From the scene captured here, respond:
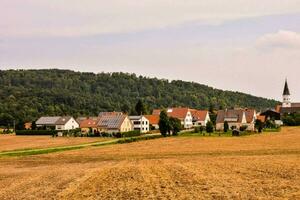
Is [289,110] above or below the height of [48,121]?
above

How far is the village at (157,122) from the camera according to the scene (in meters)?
118

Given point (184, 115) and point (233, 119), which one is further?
point (184, 115)

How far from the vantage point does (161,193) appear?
25688 mm

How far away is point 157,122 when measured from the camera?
138 metres

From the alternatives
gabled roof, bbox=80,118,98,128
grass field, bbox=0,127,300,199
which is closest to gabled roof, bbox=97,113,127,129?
gabled roof, bbox=80,118,98,128

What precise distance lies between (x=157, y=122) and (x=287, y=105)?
57124 mm

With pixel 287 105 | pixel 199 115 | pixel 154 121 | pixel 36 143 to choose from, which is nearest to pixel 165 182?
pixel 36 143

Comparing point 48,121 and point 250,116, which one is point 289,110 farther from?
point 48,121

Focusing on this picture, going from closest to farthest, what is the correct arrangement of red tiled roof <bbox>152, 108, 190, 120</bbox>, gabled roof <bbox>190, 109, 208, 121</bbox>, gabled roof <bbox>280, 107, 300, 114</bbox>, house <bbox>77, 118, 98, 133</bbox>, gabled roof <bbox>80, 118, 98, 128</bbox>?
house <bbox>77, 118, 98, 133</bbox> → gabled roof <bbox>80, 118, 98, 128</bbox> → red tiled roof <bbox>152, 108, 190, 120</bbox> → gabled roof <bbox>190, 109, 208, 121</bbox> → gabled roof <bbox>280, 107, 300, 114</bbox>

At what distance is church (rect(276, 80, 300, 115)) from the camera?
153 m

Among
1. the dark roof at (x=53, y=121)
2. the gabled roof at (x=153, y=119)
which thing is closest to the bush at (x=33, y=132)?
the dark roof at (x=53, y=121)

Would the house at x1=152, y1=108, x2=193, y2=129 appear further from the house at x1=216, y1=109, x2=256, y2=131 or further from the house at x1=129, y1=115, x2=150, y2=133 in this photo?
the house at x1=216, y1=109, x2=256, y2=131

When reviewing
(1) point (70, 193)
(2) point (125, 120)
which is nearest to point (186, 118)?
(2) point (125, 120)

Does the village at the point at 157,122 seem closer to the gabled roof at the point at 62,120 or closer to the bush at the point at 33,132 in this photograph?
the gabled roof at the point at 62,120
